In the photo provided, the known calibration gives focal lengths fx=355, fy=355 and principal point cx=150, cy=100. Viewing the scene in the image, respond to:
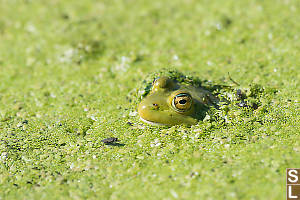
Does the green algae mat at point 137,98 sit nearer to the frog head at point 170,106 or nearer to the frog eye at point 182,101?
the frog head at point 170,106

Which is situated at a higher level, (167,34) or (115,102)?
(167,34)

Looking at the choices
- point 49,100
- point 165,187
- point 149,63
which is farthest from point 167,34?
point 165,187

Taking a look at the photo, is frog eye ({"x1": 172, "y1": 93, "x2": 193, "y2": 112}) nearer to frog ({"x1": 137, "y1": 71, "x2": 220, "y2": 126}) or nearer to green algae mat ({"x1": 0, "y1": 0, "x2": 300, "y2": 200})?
frog ({"x1": 137, "y1": 71, "x2": 220, "y2": 126})

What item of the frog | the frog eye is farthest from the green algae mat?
the frog eye

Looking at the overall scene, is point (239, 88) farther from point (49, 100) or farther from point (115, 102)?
point (49, 100)

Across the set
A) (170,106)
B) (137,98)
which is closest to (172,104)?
(170,106)

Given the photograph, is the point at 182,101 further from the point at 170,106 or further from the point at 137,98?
the point at 137,98
